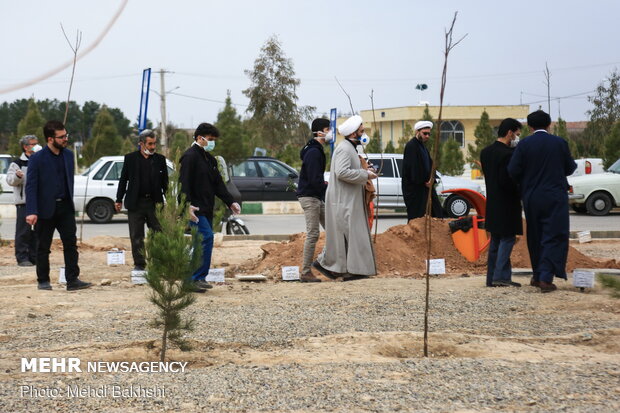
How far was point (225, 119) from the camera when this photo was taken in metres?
30.2

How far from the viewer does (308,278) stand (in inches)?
400

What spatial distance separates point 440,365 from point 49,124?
212 inches

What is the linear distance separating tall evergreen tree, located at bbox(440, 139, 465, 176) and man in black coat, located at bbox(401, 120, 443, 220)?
2903cm

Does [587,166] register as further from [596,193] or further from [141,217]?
[141,217]

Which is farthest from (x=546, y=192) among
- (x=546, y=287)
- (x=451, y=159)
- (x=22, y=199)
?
(x=451, y=159)

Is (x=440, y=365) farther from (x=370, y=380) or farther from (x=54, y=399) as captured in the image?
(x=54, y=399)

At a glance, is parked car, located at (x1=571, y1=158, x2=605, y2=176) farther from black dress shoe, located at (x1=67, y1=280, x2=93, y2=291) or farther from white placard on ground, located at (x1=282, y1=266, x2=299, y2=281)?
black dress shoe, located at (x1=67, y1=280, x2=93, y2=291)

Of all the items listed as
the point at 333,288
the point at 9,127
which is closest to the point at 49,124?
the point at 333,288

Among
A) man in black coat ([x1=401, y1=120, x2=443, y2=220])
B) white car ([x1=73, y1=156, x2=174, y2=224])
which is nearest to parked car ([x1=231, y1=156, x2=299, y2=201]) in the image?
white car ([x1=73, y1=156, x2=174, y2=224])

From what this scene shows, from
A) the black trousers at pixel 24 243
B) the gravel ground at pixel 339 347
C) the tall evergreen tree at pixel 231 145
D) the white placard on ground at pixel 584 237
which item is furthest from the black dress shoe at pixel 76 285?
the tall evergreen tree at pixel 231 145

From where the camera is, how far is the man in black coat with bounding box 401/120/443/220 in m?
11.4

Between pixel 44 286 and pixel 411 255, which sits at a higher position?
pixel 411 255

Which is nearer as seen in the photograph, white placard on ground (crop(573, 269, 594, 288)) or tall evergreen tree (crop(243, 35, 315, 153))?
white placard on ground (crop(573, 269, 594, 288))

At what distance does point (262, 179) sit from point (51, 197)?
1645 centimetres
